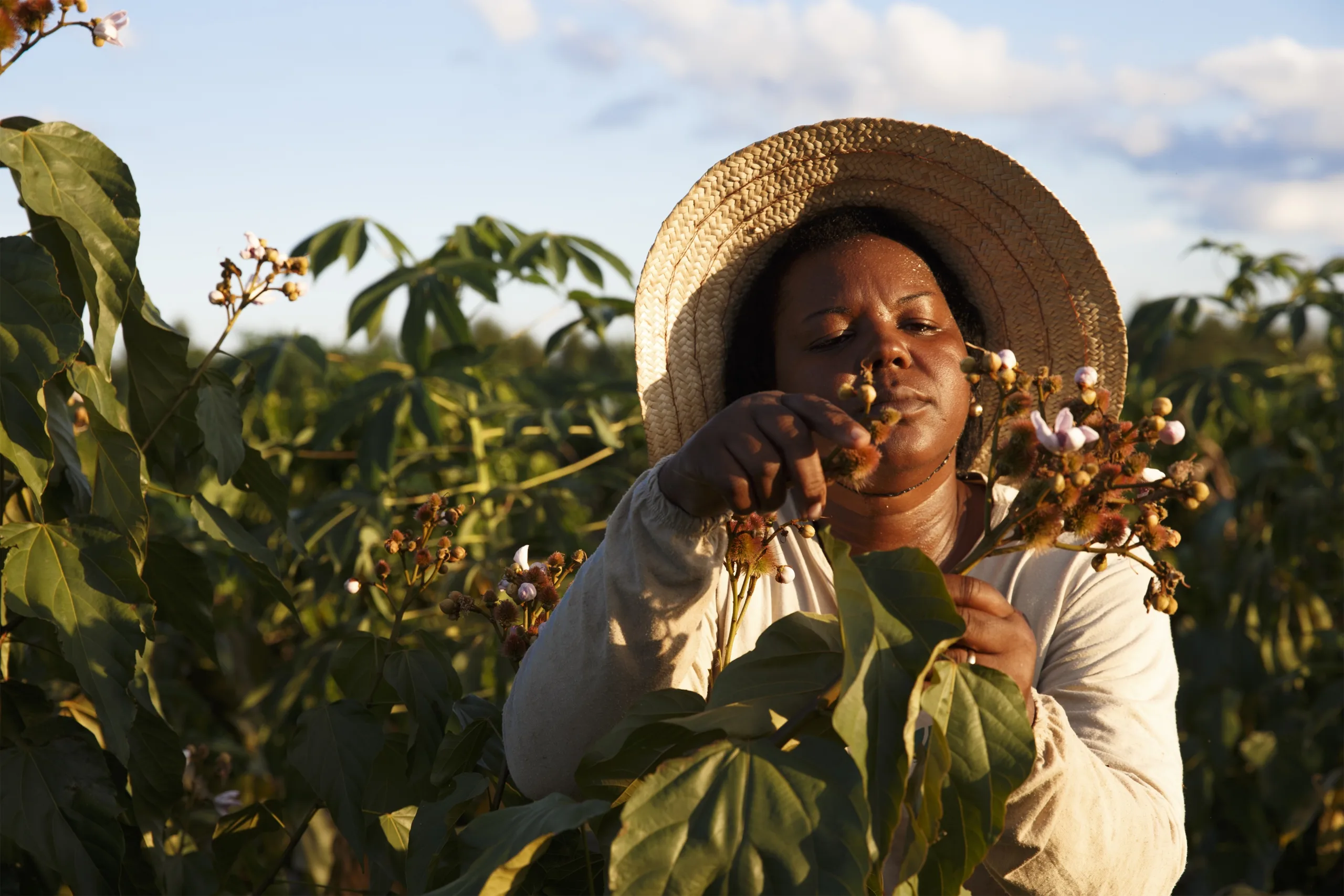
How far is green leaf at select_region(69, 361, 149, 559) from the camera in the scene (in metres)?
1.56

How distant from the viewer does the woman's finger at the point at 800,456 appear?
3.40 ft

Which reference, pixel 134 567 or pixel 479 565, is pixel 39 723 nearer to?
pixel 134 567

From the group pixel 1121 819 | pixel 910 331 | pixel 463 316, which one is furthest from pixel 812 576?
pixel 463 316

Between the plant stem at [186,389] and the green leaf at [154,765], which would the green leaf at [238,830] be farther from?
the plant stem at [186,389]

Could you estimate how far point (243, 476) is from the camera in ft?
6.24

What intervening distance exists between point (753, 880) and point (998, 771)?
195 millimetres

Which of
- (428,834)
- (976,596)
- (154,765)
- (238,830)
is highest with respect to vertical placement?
(976,596)

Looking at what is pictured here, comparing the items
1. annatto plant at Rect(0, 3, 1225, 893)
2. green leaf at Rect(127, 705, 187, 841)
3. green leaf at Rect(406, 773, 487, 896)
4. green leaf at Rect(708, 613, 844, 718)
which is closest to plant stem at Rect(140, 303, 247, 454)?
annatto plant at Rect(0, 3, 1225, 893)

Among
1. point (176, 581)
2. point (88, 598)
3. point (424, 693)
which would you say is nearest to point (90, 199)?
point (88, 598)

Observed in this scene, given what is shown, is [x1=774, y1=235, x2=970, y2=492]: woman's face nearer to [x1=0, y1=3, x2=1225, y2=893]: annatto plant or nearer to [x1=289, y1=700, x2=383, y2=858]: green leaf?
[x1=0, y1=3, x2=1225, y2=893]: annatto plant

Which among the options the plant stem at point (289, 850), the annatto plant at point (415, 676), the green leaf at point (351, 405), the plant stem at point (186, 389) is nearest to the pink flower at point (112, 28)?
the annatto plant at point (415, 676)

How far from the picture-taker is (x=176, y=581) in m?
1.83

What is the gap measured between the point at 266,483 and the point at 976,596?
45.6 inches

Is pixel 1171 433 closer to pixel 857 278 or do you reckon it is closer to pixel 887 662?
pixel 887 662
